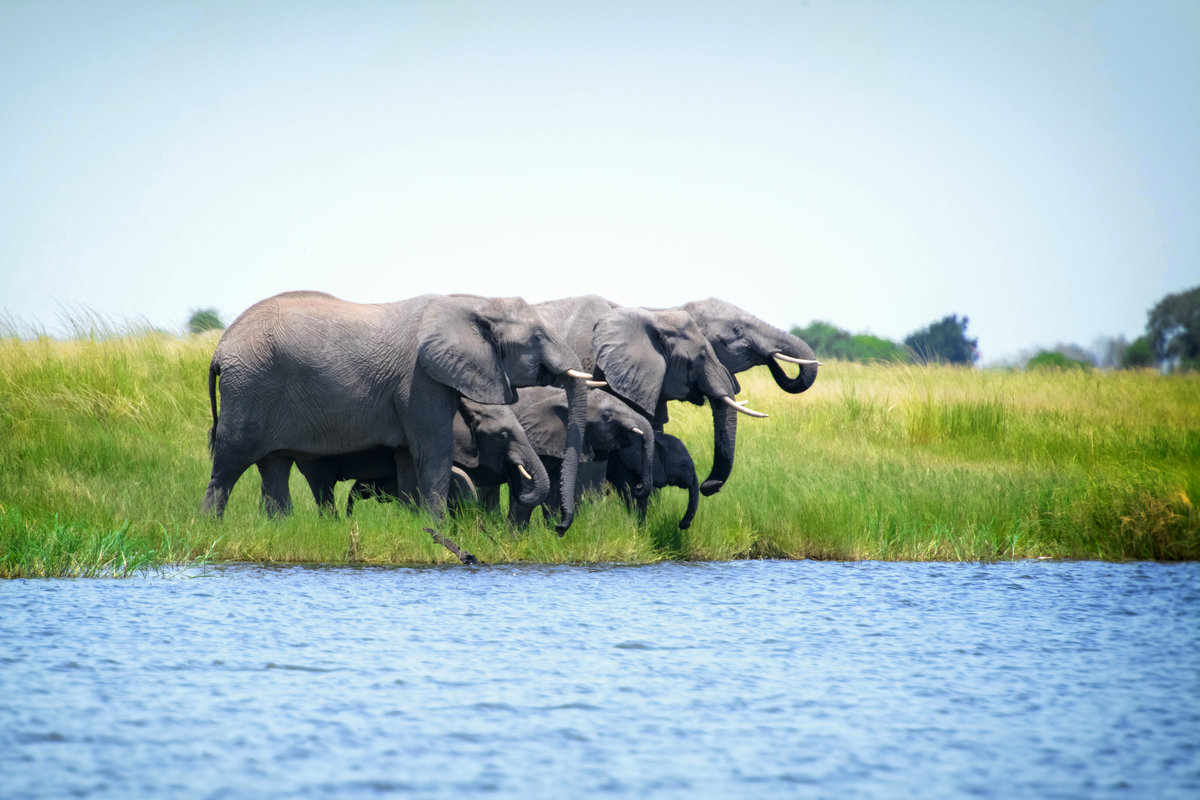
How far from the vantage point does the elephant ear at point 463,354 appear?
392 inches

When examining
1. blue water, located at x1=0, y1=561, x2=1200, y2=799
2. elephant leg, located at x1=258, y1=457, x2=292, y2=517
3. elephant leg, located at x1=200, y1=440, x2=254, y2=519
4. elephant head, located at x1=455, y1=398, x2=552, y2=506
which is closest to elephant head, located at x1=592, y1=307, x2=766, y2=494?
elephant head, located at x1=455, y1=398, x2=552, y2=506

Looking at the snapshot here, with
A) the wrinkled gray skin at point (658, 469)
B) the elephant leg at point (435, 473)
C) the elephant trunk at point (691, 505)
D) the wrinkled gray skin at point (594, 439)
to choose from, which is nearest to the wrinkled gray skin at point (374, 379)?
the elephant leg at point (435, 473)

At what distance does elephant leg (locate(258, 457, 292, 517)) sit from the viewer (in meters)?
10.4

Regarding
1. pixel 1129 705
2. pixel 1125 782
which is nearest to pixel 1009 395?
pixel 1129 705

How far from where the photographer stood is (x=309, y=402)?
10.0 meters

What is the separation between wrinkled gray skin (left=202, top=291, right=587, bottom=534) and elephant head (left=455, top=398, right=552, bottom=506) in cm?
27

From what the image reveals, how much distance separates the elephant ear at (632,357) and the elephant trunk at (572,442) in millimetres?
354

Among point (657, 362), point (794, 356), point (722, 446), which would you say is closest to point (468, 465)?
point (657, 362)

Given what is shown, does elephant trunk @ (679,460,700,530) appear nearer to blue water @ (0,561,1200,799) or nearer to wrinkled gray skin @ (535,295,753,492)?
wrinkled gray skin @ (535,295,753,492)

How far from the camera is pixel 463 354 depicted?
9.99 meters

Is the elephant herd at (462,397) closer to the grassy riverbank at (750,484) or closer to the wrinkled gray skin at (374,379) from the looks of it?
the wrinkled gray skin at (374,379)

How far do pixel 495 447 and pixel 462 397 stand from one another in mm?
515

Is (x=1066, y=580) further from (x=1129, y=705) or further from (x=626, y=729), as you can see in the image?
(x=626, y=729)

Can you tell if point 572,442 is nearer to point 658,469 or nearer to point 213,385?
point 658,469
